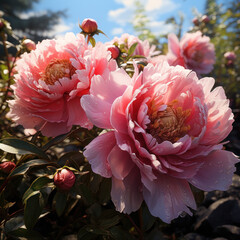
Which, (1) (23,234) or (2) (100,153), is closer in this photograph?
(2) (100,153)

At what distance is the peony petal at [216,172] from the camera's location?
54 centimetres

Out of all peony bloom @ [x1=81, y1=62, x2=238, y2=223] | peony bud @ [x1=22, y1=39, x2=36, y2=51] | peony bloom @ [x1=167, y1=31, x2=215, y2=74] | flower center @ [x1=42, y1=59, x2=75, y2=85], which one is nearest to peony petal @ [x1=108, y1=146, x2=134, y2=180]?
peony bloom @ [x1=81, y1=62, x2=238, y2=223]

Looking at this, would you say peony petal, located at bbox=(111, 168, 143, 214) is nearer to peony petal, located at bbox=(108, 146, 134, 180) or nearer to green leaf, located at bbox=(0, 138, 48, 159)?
peony petal, located at bbox=(108, 146, 134, 180)

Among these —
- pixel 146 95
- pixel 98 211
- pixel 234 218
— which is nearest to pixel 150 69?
pixel 146 95

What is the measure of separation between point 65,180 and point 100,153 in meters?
0.09

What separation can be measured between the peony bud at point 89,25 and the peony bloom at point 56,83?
0.31 ft

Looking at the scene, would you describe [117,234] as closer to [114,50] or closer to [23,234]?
[23,234]

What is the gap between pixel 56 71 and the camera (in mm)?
697

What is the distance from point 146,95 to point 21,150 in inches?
12.1

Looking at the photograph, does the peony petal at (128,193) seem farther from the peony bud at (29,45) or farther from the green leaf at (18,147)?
the peony bud at (29,45)

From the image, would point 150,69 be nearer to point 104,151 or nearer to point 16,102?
point 104,151

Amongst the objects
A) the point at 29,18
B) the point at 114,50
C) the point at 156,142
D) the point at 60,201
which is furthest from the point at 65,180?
the point at 29,18

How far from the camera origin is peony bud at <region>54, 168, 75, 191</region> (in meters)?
0.53

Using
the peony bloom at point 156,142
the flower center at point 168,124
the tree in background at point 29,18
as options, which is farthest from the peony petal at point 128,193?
the tree in background at point 29,18
